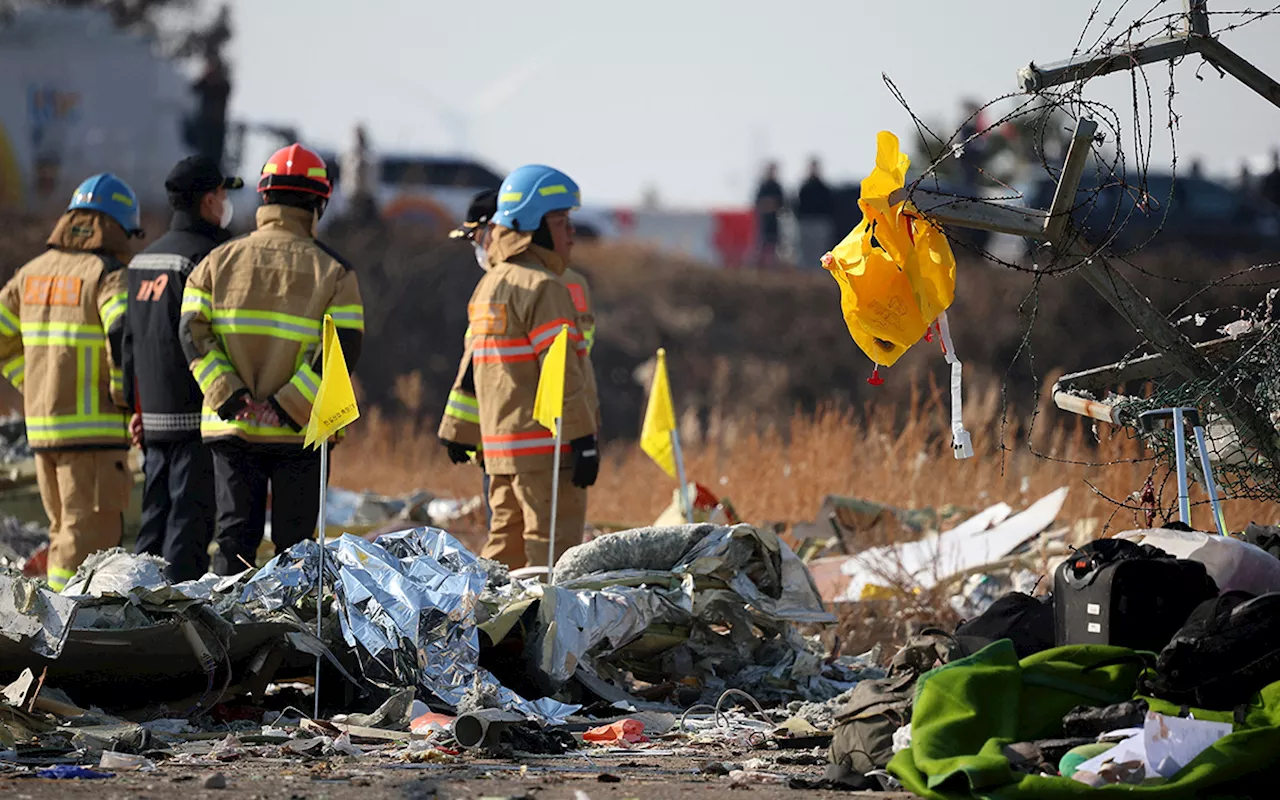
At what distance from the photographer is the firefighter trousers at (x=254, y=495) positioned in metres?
7.38

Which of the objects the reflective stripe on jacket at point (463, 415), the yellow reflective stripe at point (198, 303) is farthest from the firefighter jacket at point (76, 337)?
the reflective stripe on jacket at point (463, 415)

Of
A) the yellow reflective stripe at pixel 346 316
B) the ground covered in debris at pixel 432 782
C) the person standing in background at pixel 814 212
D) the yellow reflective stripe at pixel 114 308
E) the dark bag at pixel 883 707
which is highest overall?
the person standing in background at pixel 814 212

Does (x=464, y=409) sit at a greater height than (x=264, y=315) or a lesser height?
lesser

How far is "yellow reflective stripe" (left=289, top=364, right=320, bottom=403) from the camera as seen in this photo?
7.32 metres

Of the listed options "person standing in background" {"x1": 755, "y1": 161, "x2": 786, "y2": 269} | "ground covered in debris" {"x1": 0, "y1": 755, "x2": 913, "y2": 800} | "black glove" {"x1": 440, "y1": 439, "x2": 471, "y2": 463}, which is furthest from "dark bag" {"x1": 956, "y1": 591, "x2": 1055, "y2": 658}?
"person standing in background" {"x1": 755, "y1": 161, "x2": 786, "y2": 269}

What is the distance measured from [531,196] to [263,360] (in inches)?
60.0

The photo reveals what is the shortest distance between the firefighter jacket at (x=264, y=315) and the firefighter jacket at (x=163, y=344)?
0.41m

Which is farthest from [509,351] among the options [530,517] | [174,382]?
[174,382]

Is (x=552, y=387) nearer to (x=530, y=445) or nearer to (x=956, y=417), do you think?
(x=530, y=445)

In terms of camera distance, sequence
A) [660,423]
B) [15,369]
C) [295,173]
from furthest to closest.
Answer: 1. [15,369]
2. [660,423]
3. [295,173]

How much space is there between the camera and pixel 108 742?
5.19m

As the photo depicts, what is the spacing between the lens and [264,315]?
294 inches

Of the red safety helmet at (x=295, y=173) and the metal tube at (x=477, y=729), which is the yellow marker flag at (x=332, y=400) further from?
the red safety helmet at (x=295, y=173)

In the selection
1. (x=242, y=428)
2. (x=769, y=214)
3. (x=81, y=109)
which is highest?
(x=81, y=109)
